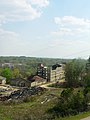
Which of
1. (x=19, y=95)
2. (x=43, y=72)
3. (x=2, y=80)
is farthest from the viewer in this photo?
(x=43, y=72)

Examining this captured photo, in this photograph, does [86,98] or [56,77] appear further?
[56,77]

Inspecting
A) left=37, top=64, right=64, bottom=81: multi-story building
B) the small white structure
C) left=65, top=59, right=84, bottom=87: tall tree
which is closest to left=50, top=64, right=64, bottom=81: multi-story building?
left=37, top=64, right=64, bottom=81: multi-story building

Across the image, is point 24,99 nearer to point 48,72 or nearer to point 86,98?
point 86,98

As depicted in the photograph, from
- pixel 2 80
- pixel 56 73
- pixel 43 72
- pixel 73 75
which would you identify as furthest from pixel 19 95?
pixel 56 73

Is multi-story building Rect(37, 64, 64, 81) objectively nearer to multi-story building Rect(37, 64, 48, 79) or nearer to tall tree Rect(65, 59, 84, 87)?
multi-story building Rect(37, 64, 48, 79)

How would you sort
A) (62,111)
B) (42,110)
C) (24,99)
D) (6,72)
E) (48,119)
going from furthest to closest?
(6,72)
(24,99)
(42,110)
(62,111)
(48,119)

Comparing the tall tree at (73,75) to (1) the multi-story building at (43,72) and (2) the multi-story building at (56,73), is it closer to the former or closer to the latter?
(2) the multi-story building at (56,73)

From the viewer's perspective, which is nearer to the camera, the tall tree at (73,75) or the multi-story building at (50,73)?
the tall tree at (73,75)

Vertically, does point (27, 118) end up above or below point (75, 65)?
below

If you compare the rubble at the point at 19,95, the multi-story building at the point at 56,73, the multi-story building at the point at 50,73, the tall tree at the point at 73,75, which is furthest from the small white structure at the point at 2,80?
the rubble at the point at 19,95

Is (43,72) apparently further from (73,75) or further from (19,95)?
(19,95)

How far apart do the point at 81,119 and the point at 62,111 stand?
838cm

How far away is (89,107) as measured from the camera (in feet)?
112

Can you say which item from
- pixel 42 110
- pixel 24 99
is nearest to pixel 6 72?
pixel 24 99
